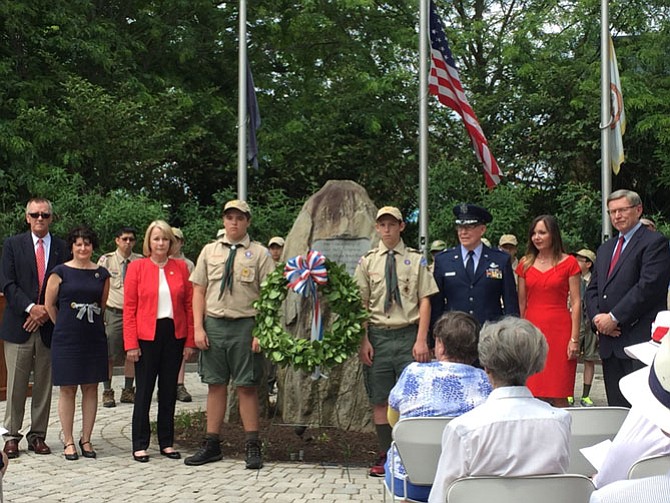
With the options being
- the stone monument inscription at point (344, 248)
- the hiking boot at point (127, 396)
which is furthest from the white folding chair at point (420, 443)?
the hiking boot at point (127, 396)

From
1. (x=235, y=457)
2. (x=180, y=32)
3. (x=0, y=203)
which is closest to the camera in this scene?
(x=235, y=457)

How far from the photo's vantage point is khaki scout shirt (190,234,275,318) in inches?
313

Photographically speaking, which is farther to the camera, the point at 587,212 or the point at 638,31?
the point at 638,31

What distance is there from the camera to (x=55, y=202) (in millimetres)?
19312

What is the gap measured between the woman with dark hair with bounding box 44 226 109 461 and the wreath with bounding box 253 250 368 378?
147 cm

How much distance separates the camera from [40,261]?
27.8ft

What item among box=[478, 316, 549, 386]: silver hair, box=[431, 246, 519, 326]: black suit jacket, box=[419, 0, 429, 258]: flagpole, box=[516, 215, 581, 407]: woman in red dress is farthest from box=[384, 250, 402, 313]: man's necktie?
box=[419, 0, 429, 258]: flagpole

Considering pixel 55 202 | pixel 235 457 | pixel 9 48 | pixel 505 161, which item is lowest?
pixel 235 457

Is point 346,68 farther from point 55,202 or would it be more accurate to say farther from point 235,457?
point 235,457

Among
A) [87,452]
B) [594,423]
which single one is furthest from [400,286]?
[594,423]

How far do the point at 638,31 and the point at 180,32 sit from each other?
11.4 m

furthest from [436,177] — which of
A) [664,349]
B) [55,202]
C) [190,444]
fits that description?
[664,349]

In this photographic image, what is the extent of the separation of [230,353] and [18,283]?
200 centimetres

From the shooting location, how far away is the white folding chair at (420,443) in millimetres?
4461
